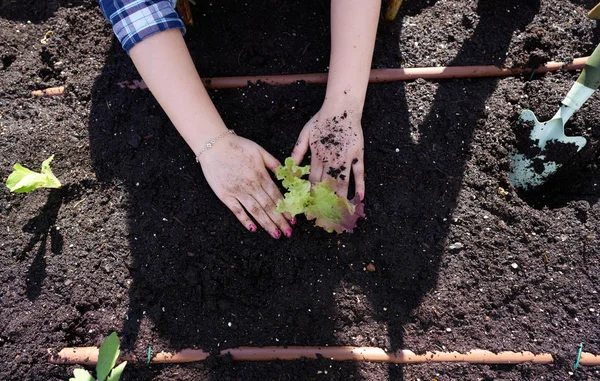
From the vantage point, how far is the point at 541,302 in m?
1.64

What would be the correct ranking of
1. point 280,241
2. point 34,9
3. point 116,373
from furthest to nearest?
1. point 34,9
2. point 280,241
3. point 116,373

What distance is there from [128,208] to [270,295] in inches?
27.9

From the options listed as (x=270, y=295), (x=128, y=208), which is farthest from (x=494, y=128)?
(x=128, y=208)

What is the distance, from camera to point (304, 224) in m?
1.67

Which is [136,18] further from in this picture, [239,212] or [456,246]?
[456,246]

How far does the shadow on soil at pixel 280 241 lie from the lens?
5.20 ft

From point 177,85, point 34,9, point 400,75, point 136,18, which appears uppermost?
point 34,9

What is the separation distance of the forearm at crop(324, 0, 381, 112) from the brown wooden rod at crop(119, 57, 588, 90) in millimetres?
222

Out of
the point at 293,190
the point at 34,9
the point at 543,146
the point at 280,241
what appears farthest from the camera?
the point at 34,9

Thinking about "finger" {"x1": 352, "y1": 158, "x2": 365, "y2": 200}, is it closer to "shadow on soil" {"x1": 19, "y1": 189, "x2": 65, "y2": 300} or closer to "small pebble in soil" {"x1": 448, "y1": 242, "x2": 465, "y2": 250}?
"small pebble in soil" {"x1": 448, "y1": 242, "x2": 465, "y2": 250}

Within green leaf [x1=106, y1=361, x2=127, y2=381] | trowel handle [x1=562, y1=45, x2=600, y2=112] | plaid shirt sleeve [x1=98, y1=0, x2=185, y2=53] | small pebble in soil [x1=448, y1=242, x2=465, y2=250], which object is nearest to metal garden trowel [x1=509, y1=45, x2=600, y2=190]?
trowel handle [x1=562, y1=45, x2=600, y2=112]

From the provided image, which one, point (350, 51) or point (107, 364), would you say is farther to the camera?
point (350, 51)

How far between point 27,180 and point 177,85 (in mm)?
703

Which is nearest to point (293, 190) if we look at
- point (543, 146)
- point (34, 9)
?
point (543, 146)
